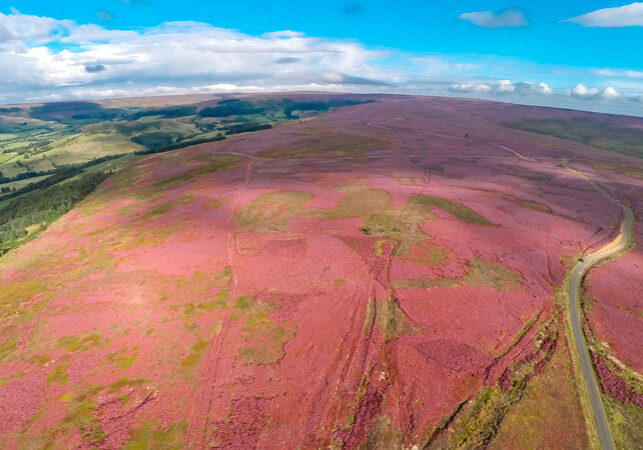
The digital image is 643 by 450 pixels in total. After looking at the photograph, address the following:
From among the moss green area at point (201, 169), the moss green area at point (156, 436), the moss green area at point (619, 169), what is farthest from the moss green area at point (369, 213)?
the moss green area at point (619, 169)

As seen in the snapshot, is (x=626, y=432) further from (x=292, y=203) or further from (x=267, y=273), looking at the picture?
(x=292, y=203)

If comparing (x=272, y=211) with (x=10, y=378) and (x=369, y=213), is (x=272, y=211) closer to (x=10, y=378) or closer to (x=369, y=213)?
(x=369, y=213)

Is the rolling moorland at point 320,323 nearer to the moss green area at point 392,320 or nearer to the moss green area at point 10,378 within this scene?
the moss green area at point 392,320

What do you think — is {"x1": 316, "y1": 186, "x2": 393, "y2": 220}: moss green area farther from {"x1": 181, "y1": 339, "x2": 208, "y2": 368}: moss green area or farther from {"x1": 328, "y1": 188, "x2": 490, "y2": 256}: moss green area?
{"x1": 181, "y1": 339, "x2": 208, "y2": 368}: moss green area

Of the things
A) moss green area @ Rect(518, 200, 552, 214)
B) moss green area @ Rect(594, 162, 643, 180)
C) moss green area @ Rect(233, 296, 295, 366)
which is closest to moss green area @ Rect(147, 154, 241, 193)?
moss green area @ Rect(233, 296, 295, 366)

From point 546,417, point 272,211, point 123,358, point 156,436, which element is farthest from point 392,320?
point 272,211

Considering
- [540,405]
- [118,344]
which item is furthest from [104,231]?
[540,405]
